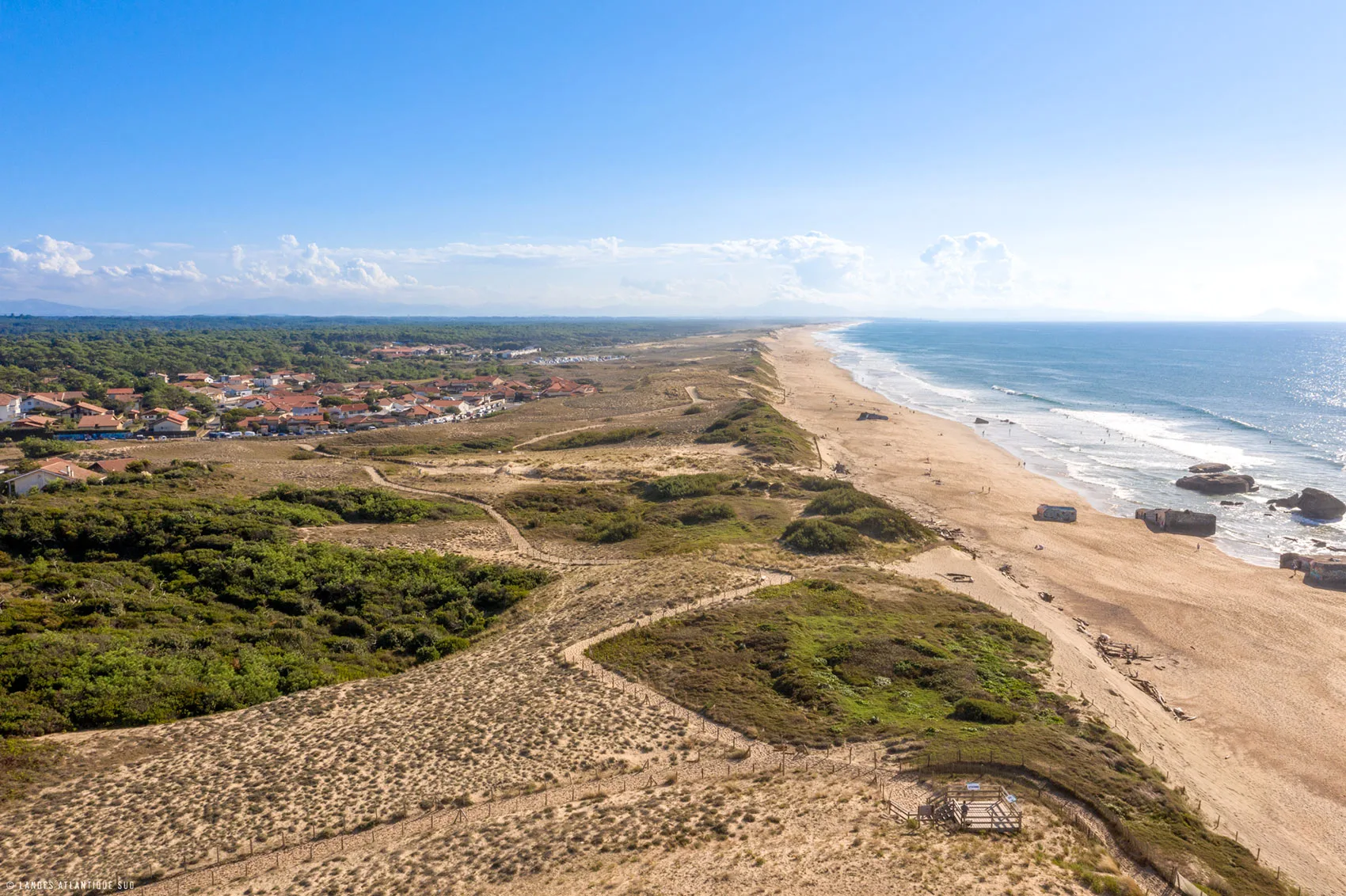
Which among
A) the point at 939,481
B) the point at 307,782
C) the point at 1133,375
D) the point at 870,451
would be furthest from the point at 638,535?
the point at 1133,375

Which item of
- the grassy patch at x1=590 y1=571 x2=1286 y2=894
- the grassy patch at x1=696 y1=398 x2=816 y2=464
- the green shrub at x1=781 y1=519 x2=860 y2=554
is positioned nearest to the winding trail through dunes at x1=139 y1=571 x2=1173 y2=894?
the grassy patch at x1=590 y1=571 x2=1286 y2=894

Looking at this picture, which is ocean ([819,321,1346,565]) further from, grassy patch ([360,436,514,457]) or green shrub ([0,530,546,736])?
grassy patch ([360,436,514,457])

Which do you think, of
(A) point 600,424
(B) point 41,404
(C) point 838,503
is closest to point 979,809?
(C) point 838,503

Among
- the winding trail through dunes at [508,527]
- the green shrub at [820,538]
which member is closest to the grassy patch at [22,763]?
the winding trail through dunes at [508,527]

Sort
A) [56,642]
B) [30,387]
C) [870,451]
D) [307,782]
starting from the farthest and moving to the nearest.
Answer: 1. [30,387]
2. [870,451]
3. [56,642]
4. [307,782]

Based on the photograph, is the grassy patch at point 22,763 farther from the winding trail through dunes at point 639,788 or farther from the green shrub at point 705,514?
the green shrub at point 705,514

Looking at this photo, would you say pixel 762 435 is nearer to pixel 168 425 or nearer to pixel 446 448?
pixel 446 448

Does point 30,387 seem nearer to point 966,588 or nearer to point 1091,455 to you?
point 966,588
